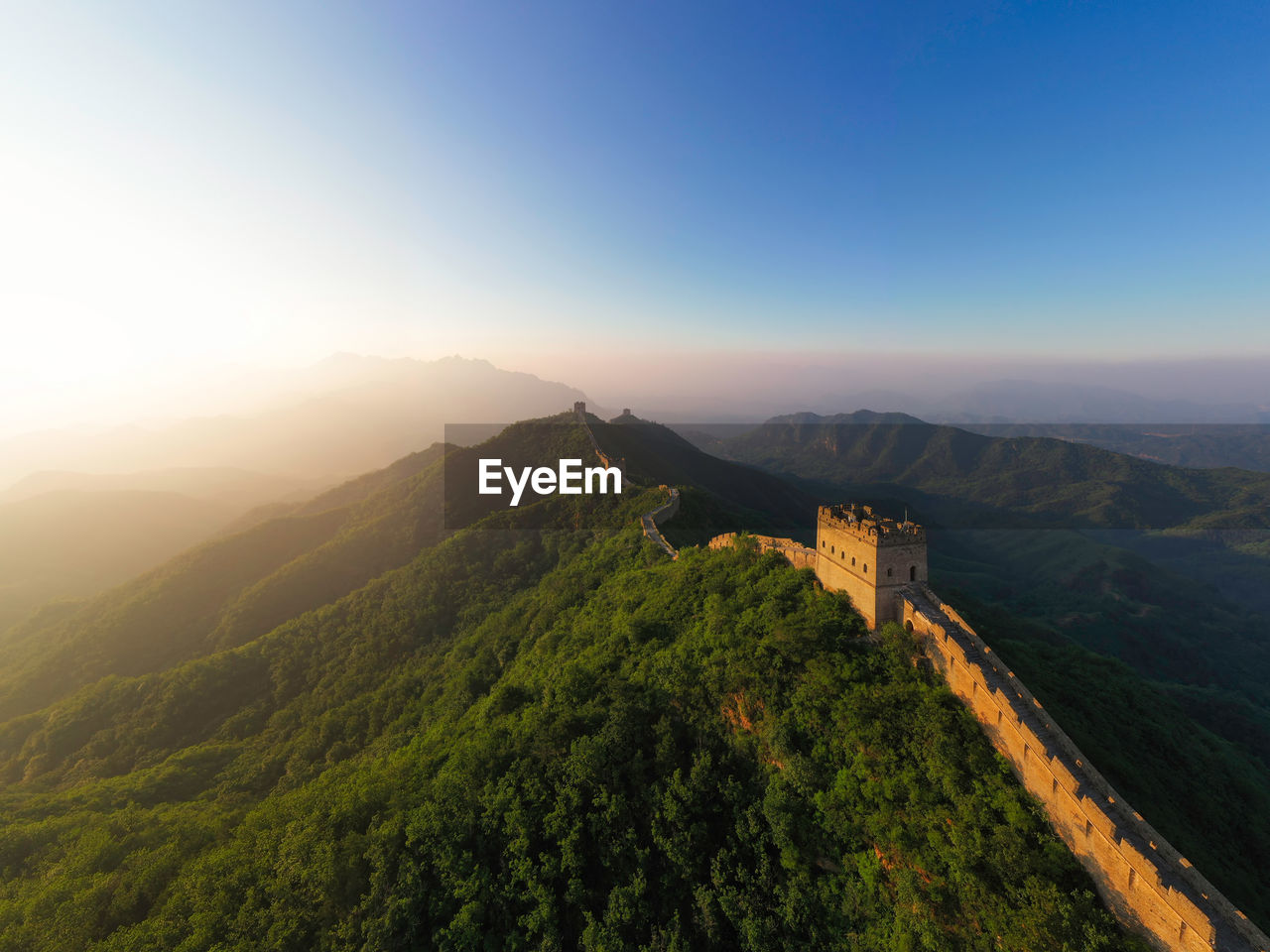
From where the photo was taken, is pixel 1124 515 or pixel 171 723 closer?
pixel 171 723

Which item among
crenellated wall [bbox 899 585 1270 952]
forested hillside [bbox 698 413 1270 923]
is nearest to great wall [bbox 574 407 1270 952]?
crenellated wall [bbox 899 585 1270 952]

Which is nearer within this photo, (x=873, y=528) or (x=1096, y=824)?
(x=1096, y=824)

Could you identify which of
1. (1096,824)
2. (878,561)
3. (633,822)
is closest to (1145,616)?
(878,561)

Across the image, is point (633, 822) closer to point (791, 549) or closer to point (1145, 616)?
point (791, 549)

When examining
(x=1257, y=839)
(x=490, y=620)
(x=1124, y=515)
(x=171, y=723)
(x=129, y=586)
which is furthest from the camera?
(x=1124, y=515)

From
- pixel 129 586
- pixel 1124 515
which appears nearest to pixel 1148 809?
pixel 129 586

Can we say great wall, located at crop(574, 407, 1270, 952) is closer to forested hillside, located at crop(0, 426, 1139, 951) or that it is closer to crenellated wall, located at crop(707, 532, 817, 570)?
forested hillside, located at crop(0, 426, 1139, 951)

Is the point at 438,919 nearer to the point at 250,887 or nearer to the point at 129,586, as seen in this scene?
the point at 250,887
